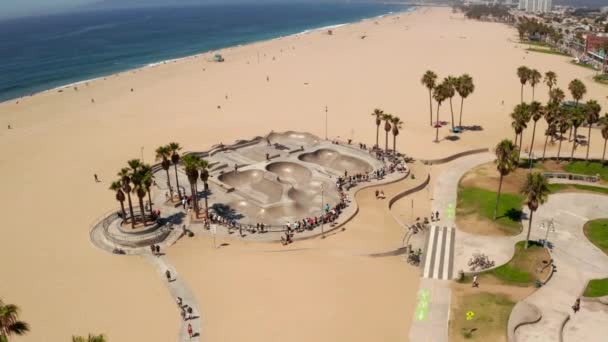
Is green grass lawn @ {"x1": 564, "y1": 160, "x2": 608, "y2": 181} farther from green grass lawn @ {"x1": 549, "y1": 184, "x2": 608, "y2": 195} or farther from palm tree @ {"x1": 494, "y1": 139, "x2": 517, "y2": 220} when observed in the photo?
palm tree @ {"x1": 494, "y1": 139, "x2": 517, "y2": 220}

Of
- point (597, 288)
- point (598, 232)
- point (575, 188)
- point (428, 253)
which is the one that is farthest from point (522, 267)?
point (575, 188)

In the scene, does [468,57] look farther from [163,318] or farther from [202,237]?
[163,318]

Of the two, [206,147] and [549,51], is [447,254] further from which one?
[549,51]

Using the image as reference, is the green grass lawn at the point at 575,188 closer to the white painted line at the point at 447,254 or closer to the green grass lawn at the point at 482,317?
the white painted line at the point at 447,254

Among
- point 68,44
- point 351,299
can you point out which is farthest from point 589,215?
point 68,44

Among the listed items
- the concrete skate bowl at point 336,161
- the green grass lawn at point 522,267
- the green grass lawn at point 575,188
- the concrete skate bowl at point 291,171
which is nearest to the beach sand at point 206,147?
the green grass lawn at point 522,267
